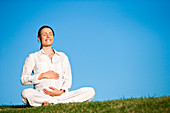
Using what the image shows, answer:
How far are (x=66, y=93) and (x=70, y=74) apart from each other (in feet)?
2.87

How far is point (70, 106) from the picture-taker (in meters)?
6.43

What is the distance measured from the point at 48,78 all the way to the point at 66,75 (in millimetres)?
798

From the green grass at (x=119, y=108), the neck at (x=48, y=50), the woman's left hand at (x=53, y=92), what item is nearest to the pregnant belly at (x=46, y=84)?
the woman's left hand at (x=53, y=92)

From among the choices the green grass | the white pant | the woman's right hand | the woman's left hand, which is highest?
the woman's right hand

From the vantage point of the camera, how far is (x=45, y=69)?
768 cm

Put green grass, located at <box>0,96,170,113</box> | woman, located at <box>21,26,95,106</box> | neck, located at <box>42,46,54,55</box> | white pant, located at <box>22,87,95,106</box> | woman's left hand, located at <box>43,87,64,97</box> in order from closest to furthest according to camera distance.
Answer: green grass, located at <box>0,96,170,113</box>
white pant, located at <box>22,87,95,106</box>
woman, located at <box>21,26,95,106</box>
woman's left hand, located at <box>43,87,64,97</box>
neck, located at <box>42,46,54,55</box>

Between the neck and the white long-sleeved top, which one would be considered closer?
the white long-sleeved top

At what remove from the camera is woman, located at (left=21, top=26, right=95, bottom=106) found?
23.5 feet

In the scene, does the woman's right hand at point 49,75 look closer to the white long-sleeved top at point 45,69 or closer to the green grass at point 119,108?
the white long-sleeved top at point 45,69

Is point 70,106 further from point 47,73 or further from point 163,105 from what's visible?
point 163,105

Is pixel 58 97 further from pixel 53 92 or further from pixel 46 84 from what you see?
pixel 46 84

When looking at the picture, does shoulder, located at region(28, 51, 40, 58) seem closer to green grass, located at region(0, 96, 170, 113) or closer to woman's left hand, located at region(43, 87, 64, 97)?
woman's left hand, located at region(43, 87, 64, 97)

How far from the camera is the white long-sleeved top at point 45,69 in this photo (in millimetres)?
7371

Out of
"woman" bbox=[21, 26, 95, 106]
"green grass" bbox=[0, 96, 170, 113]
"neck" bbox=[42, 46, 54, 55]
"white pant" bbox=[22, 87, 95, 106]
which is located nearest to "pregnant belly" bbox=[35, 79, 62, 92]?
"woman" bbox=[21, 26, 95, 106]
